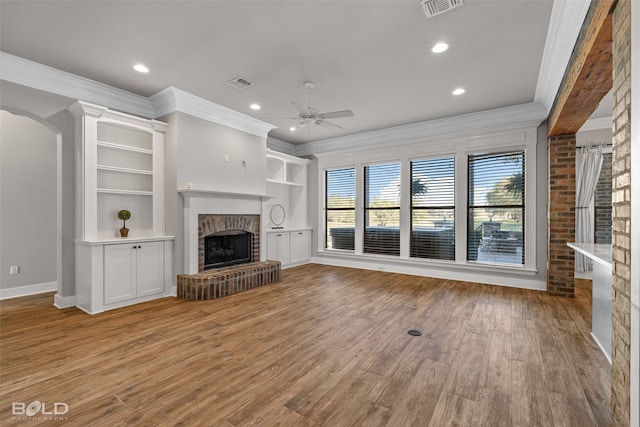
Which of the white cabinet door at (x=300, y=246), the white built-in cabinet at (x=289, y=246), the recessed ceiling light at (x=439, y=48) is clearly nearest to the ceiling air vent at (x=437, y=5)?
the recessed ceiling light at (x=439, y=48)

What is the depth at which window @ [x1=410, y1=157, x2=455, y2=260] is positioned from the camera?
5656 millimetres

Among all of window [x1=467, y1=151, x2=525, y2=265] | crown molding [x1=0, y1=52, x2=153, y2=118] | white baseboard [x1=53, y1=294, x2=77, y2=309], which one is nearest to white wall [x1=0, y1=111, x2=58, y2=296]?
white baseboard [x1=53, y1=294, x2=77, y2=309]

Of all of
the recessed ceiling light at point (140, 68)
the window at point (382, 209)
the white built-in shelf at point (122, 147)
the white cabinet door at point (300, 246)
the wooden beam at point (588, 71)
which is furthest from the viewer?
the white cabinet door at point (300, 246)

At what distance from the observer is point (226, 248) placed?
512 cm

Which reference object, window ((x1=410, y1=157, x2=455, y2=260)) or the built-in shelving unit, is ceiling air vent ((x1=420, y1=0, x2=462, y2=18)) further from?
the built-in shelving unit

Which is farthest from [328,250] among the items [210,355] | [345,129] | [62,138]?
[62,138]

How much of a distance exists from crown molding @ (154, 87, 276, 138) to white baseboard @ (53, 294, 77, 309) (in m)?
2.89

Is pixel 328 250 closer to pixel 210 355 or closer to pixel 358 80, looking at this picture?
pixel 358 80

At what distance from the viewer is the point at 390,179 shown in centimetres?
636

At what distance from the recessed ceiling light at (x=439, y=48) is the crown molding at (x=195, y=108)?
129 inches

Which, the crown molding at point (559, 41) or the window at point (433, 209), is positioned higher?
the crown molding at point (559, 41)

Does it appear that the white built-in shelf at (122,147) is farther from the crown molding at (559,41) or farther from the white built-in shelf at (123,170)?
the crown molding at (559,41)

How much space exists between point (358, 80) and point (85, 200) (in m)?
3.92

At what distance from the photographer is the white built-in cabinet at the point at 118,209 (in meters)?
3.72
